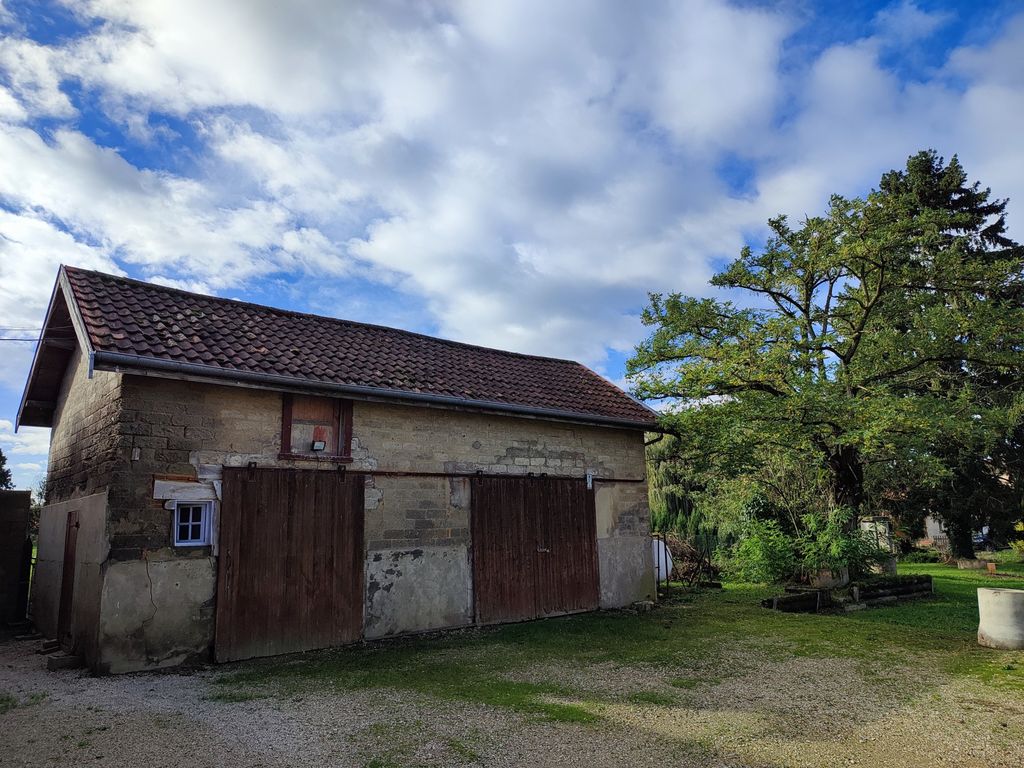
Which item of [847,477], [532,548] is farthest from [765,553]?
[532,548]

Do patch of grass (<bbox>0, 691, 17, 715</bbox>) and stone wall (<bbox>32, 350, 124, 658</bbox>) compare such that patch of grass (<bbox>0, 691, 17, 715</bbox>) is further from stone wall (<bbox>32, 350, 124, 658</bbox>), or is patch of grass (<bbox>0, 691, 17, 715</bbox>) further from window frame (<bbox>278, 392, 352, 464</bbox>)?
window frame (<bbox>278, 392, 352, 464</bbox>)

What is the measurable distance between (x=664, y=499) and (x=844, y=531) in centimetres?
1020

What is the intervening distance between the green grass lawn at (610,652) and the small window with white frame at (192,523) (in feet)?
5.29

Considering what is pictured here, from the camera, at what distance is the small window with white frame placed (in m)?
7.62

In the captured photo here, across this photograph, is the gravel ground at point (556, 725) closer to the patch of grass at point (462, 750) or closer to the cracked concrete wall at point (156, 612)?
the patch of grass at point (462, 750)

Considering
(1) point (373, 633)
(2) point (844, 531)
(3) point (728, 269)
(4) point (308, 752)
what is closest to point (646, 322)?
(3) point (728, 269)

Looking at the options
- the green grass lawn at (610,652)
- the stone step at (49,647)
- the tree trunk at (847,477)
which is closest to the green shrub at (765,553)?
the tree trunk at (847,477)

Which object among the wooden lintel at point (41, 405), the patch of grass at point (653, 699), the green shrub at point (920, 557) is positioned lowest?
the green shrub at point (920, 557)

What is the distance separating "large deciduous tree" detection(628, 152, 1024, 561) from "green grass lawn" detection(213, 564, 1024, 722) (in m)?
3.23

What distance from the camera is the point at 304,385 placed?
8594 millimetres

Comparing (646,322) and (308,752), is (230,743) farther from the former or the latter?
(646,322)

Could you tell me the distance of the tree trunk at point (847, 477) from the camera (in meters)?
13.6

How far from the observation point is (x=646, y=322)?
15.0 metres

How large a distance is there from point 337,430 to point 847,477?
10.8 meters
